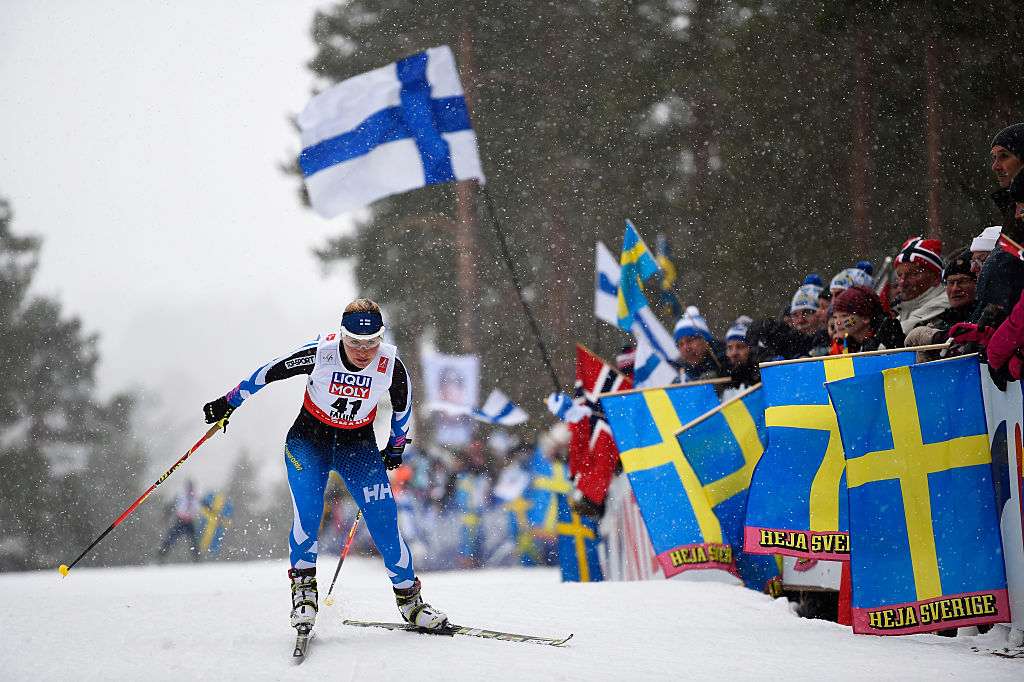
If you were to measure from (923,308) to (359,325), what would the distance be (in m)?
3.35

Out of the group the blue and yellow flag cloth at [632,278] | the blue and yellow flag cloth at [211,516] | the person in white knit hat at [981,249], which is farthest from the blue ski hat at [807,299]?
the blue and yellow flag cloth at [211,516]

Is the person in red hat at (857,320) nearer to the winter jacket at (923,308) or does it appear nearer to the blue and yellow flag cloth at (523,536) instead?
the winter jacket at (923,308)

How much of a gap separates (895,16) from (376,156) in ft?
37.9

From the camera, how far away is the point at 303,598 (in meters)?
6.18

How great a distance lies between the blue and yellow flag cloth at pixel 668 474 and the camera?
7.45 meters

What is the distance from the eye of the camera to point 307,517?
6.38 meters

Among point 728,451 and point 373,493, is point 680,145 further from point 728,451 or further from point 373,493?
point 373,493

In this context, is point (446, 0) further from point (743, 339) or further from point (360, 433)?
point (360, 433)

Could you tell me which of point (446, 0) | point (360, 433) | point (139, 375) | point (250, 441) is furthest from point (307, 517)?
point (250, 441)

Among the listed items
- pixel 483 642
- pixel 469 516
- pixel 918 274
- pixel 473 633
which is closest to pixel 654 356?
pixel 918 274

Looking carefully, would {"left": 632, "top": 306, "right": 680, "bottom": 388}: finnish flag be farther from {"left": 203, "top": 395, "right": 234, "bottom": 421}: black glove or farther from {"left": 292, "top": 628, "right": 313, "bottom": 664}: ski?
→ {"left": 292, "top": 628, "right": 313, "bottom": 664}: ski

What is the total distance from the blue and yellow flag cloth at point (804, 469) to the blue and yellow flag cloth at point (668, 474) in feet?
3.81

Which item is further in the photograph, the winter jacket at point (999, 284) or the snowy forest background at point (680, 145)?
the snowy forest background at point (680, 145)

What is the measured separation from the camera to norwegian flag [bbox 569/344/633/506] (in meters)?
10.9
